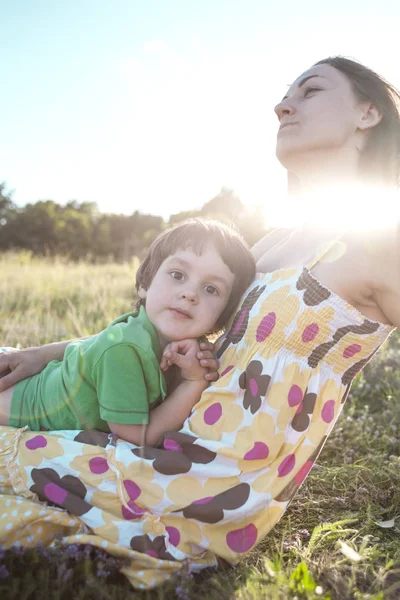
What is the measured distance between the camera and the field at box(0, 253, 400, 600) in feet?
5.03

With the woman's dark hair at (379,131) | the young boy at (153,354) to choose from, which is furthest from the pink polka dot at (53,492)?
the woman's dark hair at (379,131)

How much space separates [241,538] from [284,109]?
1.68m

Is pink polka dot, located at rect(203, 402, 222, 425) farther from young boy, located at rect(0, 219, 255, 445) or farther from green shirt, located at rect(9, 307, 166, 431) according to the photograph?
green shirt, located at rect(9, 307, 166, 431)

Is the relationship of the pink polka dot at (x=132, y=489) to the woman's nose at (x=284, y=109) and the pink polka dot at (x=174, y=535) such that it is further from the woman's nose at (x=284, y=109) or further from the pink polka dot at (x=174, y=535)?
the woman's nose at (x=284, y=109)

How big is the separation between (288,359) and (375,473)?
1.22 metres

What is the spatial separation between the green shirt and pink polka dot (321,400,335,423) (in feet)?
1.97

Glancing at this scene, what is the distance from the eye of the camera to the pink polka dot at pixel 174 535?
1.73 meters

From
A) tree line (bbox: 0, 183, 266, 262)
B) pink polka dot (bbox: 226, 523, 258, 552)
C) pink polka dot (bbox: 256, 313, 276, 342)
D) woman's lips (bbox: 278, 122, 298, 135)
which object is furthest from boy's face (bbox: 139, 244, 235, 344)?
tree line (bbox: 0, 183, 266, 262)

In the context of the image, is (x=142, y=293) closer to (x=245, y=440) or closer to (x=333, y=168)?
(x=245, y=440)

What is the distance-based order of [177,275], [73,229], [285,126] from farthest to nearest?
1. [73,229]
2. [285,126]
3. [177,275]

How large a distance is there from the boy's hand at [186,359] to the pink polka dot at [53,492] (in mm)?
555

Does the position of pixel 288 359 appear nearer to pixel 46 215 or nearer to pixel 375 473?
pixel 375 473

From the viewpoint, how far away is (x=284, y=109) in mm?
2100

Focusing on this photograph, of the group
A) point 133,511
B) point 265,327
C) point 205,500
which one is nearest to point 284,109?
point 265,327
